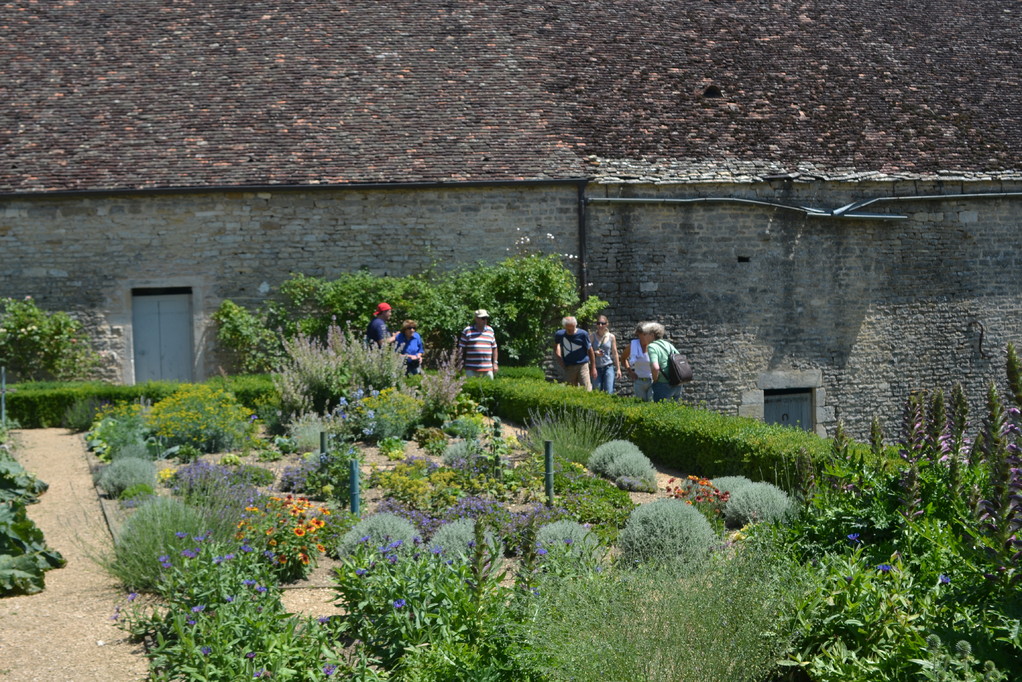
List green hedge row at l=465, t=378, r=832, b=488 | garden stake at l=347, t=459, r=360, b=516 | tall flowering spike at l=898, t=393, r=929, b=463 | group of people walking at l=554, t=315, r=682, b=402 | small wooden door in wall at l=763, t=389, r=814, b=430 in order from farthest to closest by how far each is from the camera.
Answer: small wooden door in wall at l=763, t=389, r=814, b=430 < group of people walking at l=554, t=315, r=682, b=402 < green hedge row at l=465, t=378, r=832, b=488 < garden stake at l=347, t=459, r=360, b=516 < tall flowering spike at l=898, t=393, r=929, b=463

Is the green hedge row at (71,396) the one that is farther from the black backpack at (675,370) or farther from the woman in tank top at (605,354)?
the black backpack at (675,370)

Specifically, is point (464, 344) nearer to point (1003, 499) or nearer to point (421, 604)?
point (421, 604)

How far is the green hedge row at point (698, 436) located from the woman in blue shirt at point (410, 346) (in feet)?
6.30

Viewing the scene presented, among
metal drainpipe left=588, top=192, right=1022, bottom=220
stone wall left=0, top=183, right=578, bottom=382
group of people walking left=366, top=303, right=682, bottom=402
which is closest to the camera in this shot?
group of people walking left=366, top=303, right=682, bottom=402

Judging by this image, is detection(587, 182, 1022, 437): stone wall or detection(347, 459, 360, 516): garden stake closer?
detection(347, 459, 360, 516): garden stake

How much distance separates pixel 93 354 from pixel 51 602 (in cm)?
947

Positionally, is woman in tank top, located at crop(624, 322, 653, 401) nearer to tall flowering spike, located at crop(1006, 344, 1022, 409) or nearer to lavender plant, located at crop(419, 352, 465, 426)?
lavender plant, located at crop(419, 352, 465, 426)

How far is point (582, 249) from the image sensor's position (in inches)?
603

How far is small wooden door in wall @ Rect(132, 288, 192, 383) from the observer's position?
15156 mm

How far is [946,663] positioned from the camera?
355cm

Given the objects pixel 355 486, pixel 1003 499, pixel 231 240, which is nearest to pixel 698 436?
pixel 355 486

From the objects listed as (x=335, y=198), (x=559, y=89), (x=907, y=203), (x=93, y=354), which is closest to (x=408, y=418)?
(x=335, y=198)

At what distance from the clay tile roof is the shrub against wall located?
4.90ft

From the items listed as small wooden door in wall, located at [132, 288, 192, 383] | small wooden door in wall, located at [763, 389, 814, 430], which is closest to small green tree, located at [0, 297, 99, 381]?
small wooden door in wall, located at [132, 288, 192, 383]
